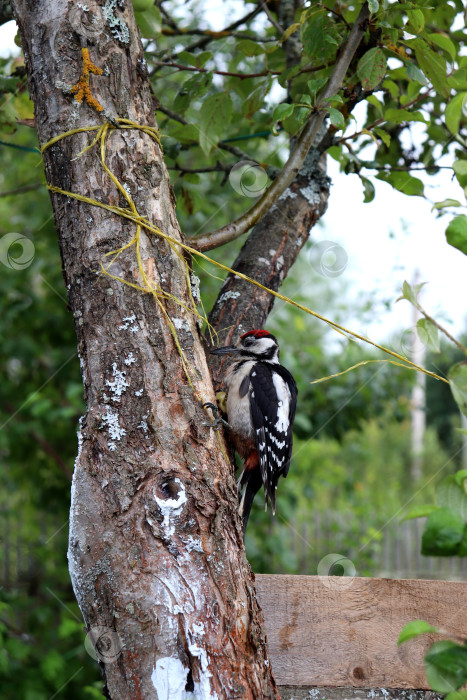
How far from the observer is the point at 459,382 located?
2.89ft

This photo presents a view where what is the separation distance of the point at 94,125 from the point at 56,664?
12.9 ft

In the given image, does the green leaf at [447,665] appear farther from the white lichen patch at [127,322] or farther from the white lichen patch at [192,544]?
the white lichen patch at [127,322]

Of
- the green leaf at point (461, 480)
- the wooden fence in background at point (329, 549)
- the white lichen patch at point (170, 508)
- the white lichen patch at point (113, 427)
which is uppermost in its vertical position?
the green leaf at point (461, 480)

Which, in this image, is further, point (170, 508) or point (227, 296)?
point (227, 296)

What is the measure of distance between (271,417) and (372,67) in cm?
123

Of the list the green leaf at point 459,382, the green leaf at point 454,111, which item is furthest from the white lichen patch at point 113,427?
the green leaf at point 454,111

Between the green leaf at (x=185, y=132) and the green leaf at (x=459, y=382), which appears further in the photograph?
the green leaf at (x=185, y=132)

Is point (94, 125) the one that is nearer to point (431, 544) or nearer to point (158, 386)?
point (158, 386)

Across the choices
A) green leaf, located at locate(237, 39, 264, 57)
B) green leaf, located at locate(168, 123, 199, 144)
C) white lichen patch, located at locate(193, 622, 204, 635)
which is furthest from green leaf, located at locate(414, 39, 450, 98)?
white lichen patch, located at locate(193, 622, 204, 635)

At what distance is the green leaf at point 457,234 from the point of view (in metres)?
0.84

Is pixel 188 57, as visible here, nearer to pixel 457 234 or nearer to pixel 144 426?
pixel 144 426

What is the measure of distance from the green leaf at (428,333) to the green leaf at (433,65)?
1.03 meters

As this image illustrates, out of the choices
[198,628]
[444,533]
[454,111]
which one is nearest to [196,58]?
[454,111]

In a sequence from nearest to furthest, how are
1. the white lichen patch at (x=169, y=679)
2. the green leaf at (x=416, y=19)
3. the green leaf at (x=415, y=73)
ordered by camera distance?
the white lichen patch at (x=169, y=679) → the green leaf at (x=416, y=19) → the green leaf at (x=415, y=73)
